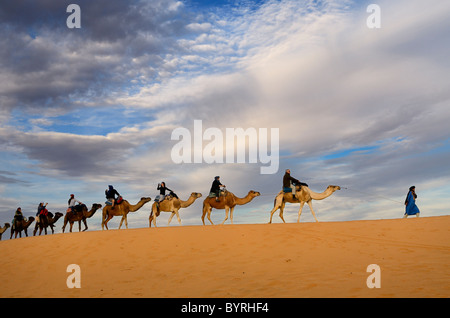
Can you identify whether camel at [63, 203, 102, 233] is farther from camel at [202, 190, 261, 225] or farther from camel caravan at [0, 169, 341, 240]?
camel at [202, 190, 261, 225]

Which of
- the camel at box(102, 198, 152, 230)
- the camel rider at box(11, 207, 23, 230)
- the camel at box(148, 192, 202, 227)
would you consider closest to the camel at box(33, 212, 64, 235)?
the camel rider at box(11, 207, 23, 230)

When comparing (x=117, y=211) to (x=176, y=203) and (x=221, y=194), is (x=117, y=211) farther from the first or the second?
(x=221, y=194)

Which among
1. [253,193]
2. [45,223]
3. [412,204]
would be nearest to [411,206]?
[412,204]

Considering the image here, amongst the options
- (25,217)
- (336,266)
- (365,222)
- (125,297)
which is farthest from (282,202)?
(25,217)

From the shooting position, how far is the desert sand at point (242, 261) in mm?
10180

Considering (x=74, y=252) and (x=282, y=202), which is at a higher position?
(x=282, y=202)

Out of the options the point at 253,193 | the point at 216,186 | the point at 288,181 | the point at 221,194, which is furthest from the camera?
the point at 253,193

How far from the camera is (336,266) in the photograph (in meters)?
12.6

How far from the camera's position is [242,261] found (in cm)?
1440

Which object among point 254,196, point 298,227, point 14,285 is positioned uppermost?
point 254,196

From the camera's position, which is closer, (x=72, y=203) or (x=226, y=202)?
(x=226, y=202)
